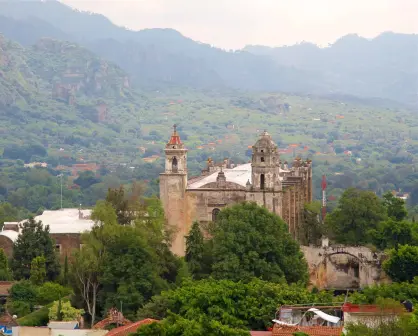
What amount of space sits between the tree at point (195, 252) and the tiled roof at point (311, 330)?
10.1m

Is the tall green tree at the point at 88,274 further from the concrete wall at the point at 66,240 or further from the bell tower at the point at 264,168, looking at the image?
the concrete wall at the point at 66,240

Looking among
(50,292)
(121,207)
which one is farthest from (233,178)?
(50,292)

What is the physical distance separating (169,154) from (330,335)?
1893 centimetres

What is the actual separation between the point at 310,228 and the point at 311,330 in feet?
71.4

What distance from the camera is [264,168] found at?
48.1 meters

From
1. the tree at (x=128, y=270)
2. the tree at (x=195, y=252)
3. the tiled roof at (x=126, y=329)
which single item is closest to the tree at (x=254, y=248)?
the tree at (x=195, y=252)

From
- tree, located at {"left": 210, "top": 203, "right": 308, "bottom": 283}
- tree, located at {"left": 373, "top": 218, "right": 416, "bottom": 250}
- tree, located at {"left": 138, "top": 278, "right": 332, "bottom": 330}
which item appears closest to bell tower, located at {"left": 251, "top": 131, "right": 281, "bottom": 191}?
tree, located at {"left": 210, "top": 203, "right": 308, "bottom": 283}

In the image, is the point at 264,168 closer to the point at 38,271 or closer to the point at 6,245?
the point at 38,271

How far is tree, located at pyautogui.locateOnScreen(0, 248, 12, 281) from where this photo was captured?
4495 cm

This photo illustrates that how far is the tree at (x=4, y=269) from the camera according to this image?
1770 inches

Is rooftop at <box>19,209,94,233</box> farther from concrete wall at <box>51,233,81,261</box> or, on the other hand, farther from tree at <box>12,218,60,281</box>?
tree at <box>12,218,60,281</box>

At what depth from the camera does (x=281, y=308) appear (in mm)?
36062

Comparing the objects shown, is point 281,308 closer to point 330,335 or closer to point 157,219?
point 330,335

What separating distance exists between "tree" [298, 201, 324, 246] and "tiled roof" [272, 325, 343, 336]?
18.5m
